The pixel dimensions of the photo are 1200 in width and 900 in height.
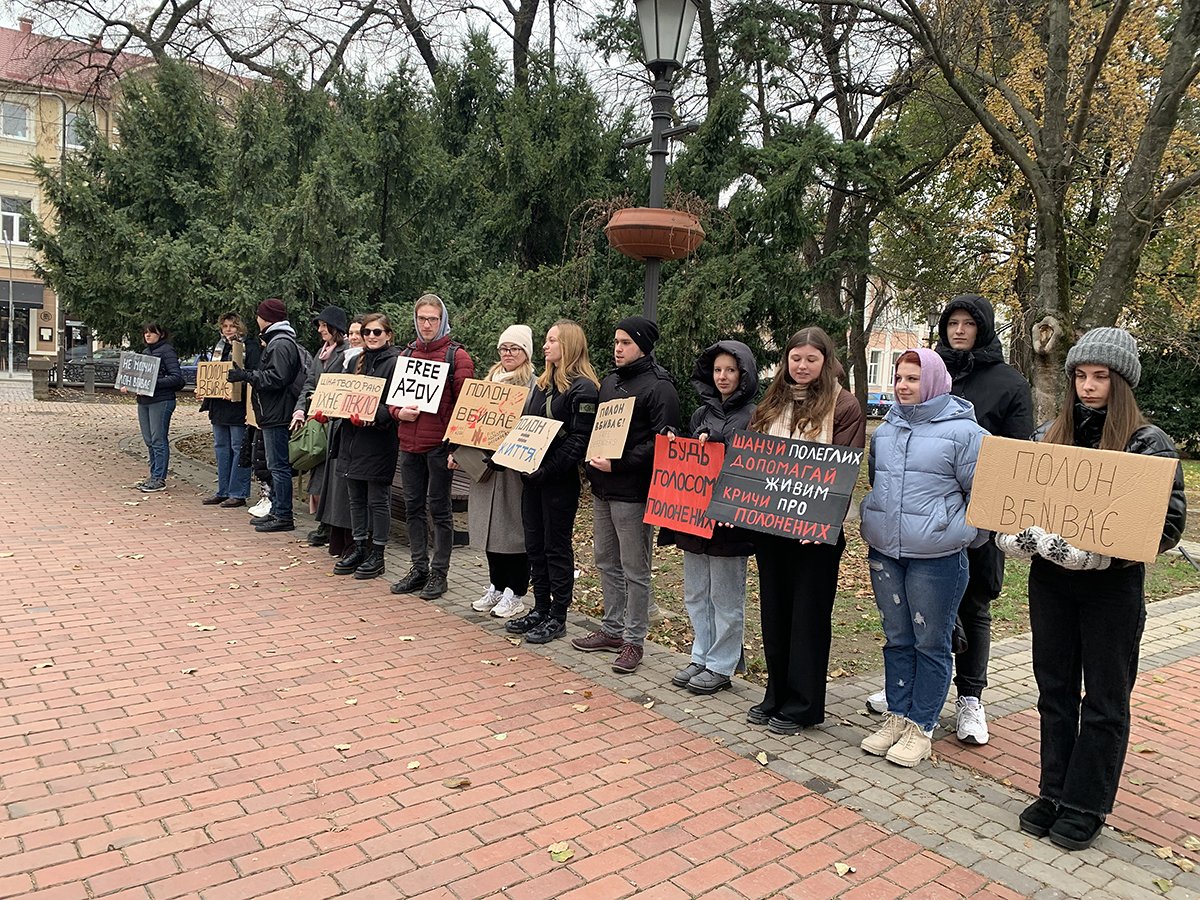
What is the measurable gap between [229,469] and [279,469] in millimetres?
1713

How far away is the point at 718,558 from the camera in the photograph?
4.87 meters

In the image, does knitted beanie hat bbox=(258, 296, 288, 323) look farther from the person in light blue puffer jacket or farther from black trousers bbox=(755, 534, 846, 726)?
the person in light blue puffer jacket

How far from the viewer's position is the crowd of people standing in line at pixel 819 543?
3514 millimetres

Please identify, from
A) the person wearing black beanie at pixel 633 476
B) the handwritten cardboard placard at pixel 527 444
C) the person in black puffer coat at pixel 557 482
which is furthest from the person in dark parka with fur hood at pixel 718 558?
the handwritten cardboard placard at pixel 527 444

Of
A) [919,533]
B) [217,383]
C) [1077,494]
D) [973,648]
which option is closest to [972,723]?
[973,648]

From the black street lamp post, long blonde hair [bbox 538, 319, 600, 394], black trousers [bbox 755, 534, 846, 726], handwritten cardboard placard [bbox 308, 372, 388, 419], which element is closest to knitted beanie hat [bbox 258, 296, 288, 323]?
handwritten cardboard placard [bbox 308, 372, 388, 419]

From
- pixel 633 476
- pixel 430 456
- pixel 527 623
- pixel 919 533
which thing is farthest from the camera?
pixel 430 456

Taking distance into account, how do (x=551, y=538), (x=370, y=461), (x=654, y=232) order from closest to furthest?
1. (x=551, y=538)
2. (x=654, y=232)
3. (x=370, y=461)

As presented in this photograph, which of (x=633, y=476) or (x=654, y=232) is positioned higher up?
(x=654, y=232)

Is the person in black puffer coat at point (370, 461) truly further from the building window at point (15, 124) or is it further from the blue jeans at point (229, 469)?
the building window at point (15, 124)

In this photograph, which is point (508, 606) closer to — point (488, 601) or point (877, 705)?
point (488, 601)

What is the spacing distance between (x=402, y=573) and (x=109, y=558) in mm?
2555

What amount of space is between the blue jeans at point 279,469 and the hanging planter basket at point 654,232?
13.7ft

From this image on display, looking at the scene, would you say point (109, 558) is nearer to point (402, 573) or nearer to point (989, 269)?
point (402, 573)
